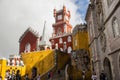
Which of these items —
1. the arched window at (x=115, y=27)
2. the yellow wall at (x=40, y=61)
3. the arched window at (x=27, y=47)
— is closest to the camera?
the arched window at (x=115, y=27)

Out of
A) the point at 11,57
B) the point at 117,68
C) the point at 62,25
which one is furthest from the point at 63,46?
the point at 117,68

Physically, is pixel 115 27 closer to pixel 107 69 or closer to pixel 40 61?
pixel 107 69

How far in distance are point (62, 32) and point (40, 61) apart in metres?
18.3

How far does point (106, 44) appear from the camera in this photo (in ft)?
67.4

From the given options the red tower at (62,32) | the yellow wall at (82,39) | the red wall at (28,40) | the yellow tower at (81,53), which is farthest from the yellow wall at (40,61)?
the red tower at (62,32)

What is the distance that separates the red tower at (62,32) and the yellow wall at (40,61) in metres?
11.6

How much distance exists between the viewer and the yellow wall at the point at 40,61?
34984mm

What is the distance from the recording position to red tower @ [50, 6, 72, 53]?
4878cm

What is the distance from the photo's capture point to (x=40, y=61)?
120ft

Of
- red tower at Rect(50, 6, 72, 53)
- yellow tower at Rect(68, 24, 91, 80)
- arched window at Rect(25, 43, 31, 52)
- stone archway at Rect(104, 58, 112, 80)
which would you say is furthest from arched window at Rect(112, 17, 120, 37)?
arched window at Rect(25, 43, 31, 52)

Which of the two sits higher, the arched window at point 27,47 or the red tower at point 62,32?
the red tower at point 62,32

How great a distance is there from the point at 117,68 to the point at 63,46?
32135 millimetres

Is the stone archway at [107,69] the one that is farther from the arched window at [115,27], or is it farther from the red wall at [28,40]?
the red wall at [28,40]

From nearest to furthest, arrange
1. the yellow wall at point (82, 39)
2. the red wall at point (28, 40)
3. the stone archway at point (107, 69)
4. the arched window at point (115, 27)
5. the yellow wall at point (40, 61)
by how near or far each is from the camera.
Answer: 1. the arched window at point (115, 27)
2. the stone archway at point (107, 69)
3. the yellow wall at point (40, 61)
4. the yellow wall at point (82, 39)
5. the red wall at point (28, 40)
